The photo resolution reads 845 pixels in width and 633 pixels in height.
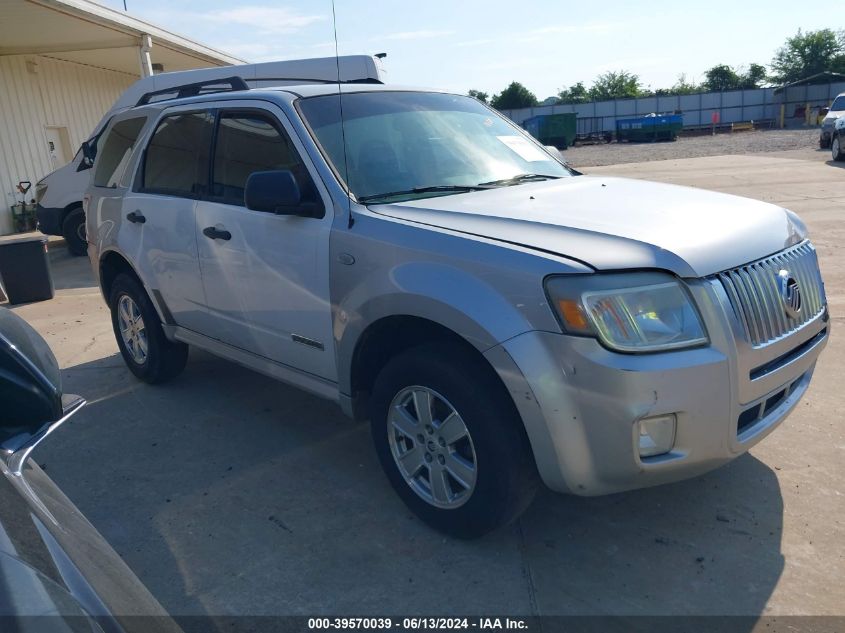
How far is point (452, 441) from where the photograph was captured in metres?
2.97

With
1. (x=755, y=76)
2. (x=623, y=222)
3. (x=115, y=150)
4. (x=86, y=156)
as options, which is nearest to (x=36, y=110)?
(x=86, y=156)

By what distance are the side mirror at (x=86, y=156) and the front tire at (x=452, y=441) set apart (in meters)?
8.94

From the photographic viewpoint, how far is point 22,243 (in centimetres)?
866

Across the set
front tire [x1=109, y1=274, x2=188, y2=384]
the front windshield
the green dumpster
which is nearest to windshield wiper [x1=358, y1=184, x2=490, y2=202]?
the front windshield

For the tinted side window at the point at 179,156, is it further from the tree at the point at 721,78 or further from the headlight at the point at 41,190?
the tree at the point at 721,78

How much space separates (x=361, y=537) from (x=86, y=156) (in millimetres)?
10000

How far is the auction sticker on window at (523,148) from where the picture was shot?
421 centimetres

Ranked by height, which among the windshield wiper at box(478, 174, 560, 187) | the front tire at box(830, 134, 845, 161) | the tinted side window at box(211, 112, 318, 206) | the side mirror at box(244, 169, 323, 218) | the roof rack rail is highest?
the roof rack rail

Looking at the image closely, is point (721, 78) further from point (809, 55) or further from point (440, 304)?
point (440, 304)

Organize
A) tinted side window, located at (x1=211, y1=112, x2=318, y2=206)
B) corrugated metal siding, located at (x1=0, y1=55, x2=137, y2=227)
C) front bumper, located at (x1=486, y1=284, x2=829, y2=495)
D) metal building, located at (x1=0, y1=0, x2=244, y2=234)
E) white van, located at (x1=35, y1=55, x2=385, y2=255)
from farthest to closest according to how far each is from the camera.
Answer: corrugated metal siding, located at (x1=0, y1=55, x2=137, y2=227)
metal building, located at (x1=0, y1=0, x2=244, y2=234)
white van, located at (x1=35, y1=55, x2=385, y2=255)
tinted side window, located at (x1=211, y1=112, x2=318, y2=206)
front bumper, located at (x1=486, y1=284, x2=829, y2=495)

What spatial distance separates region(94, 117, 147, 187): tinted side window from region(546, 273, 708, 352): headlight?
3.83 meters

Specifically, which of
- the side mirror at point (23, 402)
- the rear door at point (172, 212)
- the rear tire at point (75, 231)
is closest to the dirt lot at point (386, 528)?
→ the rear door at point (172, 212)

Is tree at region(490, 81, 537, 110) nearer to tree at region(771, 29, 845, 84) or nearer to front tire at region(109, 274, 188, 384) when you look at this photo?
tree at region(771, 29, 845, 84)

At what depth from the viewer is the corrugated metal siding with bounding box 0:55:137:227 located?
14.7m
